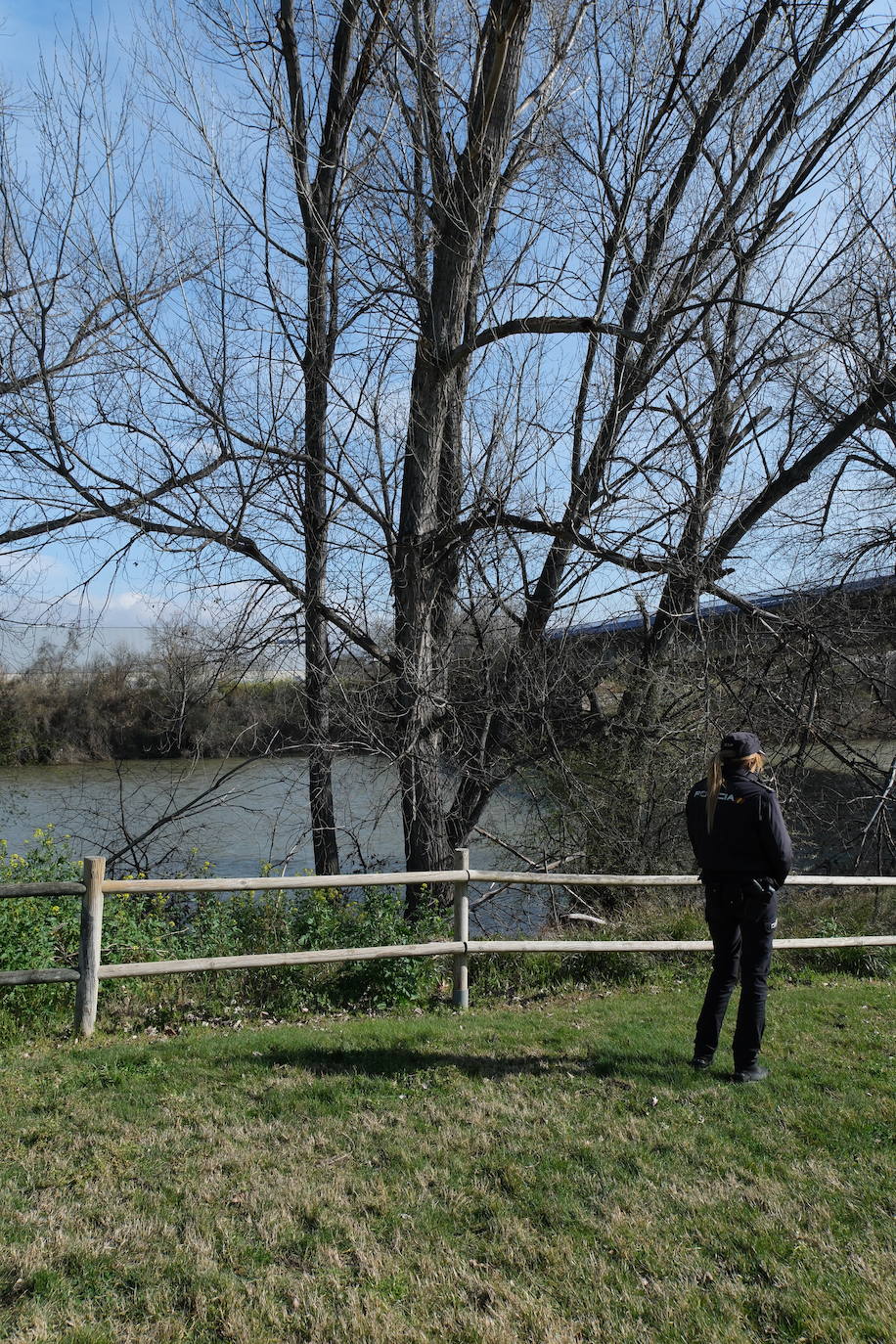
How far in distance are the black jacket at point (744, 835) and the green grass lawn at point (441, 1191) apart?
1168mm

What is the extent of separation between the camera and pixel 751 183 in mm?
9930

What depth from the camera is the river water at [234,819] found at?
33.6 feet

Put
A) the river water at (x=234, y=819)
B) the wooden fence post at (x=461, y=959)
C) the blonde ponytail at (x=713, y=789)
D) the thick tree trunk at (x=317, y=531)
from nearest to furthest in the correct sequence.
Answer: the blonde ponytail at (x=713, y=789) < the wooden fence post at (x=461, y=959) < the thick tree trunk at (x=317, y=531) < the river water at (x=234, y=819)

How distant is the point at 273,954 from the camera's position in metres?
6.73

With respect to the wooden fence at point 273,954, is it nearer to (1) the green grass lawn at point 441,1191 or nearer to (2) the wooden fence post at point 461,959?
(2) the wooden fence post at point 461,959

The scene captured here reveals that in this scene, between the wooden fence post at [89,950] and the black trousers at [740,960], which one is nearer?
the black trousers at [740,960]

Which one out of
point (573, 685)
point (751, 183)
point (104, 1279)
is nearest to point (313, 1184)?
point (104, 1279)

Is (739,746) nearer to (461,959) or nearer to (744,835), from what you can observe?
(744,835)

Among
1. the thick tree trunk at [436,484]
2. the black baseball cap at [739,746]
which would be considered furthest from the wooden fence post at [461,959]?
the black baseball cap at [739,746]

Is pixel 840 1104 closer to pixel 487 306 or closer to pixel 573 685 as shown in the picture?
pixel 573 685

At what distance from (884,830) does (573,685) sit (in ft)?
13.0

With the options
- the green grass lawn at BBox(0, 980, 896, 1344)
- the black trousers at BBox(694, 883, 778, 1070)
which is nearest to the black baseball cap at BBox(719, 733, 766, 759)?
the black trousers at BBox(694, 883, 778, 1070)

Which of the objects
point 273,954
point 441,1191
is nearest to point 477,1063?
point 441,1191

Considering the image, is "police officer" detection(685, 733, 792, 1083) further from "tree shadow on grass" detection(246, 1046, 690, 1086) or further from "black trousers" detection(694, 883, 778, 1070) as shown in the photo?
"tree shadow on grass" detection(246, 1046, 690, 1086)
